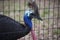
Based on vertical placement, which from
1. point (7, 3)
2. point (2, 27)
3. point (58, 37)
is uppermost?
point (7, 3)

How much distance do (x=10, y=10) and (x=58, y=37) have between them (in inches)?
38.8

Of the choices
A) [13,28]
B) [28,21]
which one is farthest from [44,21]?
[13,28]

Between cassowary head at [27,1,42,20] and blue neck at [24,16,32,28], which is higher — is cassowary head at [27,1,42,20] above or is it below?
above

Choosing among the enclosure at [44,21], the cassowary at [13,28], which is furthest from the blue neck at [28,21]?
the enclosure at [44,21]

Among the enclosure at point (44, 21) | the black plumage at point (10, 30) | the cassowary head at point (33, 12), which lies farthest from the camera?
the enclosure at point (44, 21)

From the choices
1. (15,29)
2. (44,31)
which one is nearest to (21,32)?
(15,29)

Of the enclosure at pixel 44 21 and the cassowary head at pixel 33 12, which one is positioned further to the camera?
the enclosure at pixel 44 21

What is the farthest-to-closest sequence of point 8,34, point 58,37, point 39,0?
1. point 39,0
2. point 58,37
3. point 8,34

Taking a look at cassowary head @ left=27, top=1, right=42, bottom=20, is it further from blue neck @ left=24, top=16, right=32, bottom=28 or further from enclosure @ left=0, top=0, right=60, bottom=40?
enclosure @ left=0, top=0, right=60, bottom=40

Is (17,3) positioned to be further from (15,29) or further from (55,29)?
(15,29)

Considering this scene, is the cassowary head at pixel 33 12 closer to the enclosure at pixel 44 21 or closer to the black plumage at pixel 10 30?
the black plumage at pixel 10 30

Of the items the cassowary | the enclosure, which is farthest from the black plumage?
the enclosure

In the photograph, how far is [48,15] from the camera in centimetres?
446

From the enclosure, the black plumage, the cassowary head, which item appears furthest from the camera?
the enclosure
